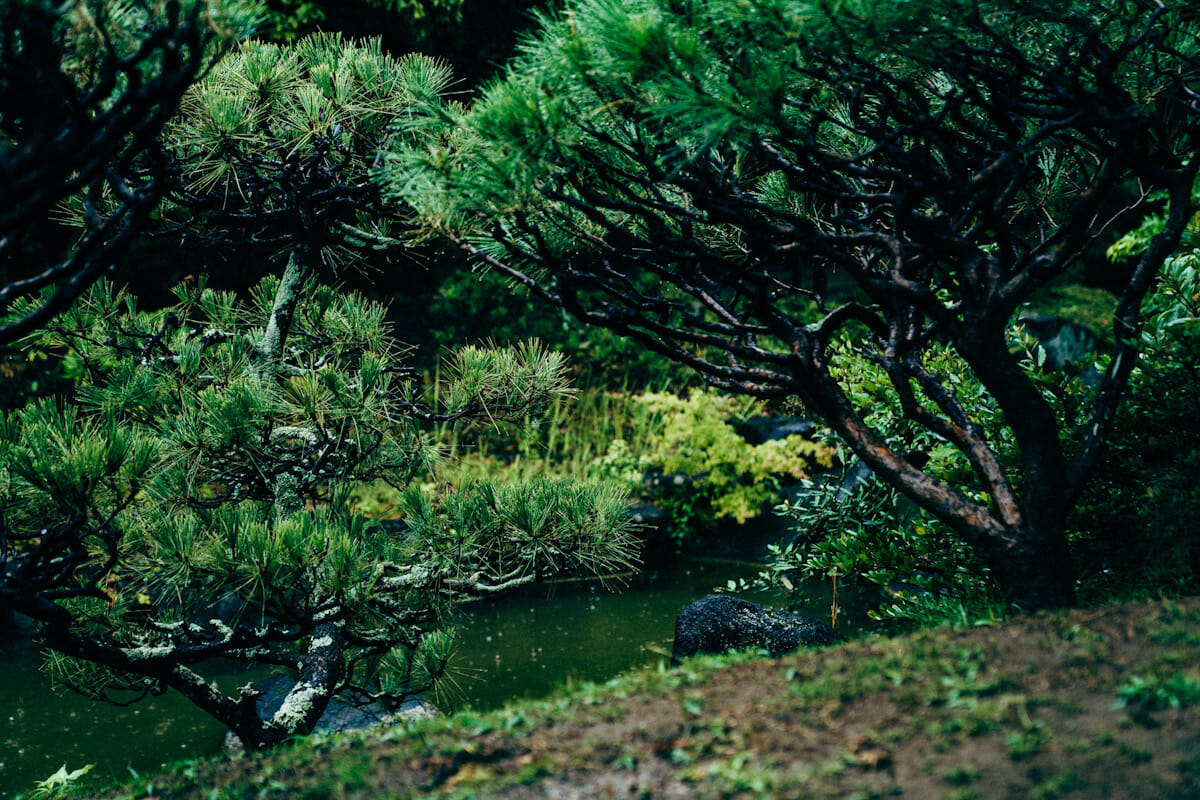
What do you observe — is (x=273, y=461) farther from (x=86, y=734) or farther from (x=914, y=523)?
(x=914, y=523)

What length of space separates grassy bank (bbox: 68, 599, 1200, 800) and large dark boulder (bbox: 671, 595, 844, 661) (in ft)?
4.58

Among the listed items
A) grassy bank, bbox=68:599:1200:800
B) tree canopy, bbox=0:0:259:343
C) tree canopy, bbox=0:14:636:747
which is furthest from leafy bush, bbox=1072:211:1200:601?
tree canopy, bbox=0:0:259:343

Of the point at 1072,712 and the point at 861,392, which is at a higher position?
the point at 861,392

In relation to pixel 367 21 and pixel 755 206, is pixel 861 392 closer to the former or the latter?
pixel 755 206

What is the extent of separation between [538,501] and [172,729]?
2411 mm

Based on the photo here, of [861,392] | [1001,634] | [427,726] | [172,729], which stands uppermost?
[861,392]

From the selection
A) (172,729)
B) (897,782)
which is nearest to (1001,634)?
(897,782)

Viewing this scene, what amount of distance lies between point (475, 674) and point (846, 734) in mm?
3036

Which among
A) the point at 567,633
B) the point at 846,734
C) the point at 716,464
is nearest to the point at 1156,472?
the point at 846,734

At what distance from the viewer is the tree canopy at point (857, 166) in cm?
217

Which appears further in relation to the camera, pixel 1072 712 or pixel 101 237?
pixel 101 237

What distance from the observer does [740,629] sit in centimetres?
365

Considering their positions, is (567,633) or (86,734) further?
(567,633)

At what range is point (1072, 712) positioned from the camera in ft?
5.61
